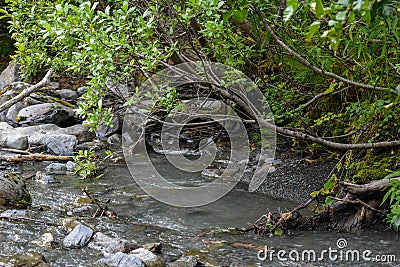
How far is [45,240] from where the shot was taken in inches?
154

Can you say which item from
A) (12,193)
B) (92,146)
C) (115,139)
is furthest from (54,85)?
(12,193)

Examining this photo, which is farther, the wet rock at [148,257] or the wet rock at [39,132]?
the wet rock at [39,132]

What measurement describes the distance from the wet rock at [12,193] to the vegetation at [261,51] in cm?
129

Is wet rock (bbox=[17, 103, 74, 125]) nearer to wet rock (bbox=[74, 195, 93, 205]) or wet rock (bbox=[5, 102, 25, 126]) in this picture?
wet rock (bbox=[5, 102, 25, 126])

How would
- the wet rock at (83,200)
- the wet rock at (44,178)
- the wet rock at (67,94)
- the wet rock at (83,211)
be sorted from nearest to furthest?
the wet rock at (83,211)
the wet rock at (83,200)
the wet rock at (44,178)
the wet rock at (67,94)

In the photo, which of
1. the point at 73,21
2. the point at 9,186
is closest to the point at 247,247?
the point at 73,21

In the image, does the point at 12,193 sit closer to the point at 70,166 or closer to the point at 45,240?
the point at 45,240

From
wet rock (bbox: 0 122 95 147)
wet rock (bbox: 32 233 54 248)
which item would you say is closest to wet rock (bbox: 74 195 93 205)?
wet rock (bbox: 32 233 54 248)

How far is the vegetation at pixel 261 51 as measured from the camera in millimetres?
3459

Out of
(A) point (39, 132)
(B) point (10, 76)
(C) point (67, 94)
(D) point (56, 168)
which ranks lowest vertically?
(D) point (56, 168)

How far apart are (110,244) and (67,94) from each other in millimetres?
7195

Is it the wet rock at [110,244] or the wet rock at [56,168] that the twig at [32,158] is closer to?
the wet rock at [56,168]

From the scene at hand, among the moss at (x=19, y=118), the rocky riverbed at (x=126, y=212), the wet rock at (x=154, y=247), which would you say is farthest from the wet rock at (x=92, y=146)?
the wet rock at (x=154, y=247)

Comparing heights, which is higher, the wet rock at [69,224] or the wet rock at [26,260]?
the wet rock at [69,224]
